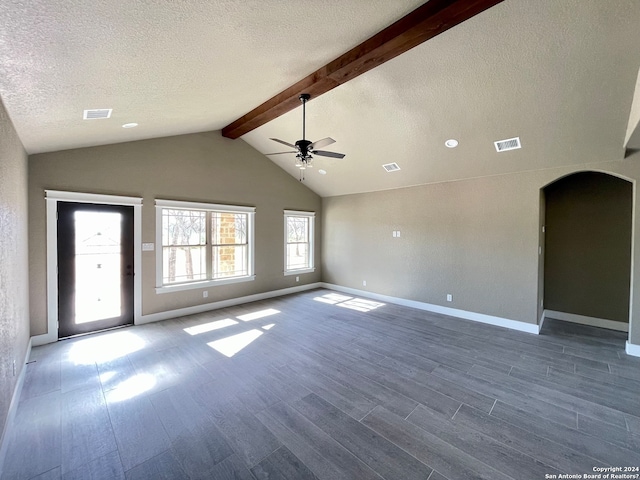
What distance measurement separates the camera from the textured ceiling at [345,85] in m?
1.74

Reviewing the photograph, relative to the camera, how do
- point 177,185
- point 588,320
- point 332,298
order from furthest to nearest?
point 332,298, point 177,185, point 588,320

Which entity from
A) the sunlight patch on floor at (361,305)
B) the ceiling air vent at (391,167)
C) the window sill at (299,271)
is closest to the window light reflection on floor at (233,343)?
the sunlight patch on floor at (361,305)

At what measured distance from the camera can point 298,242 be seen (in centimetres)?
750

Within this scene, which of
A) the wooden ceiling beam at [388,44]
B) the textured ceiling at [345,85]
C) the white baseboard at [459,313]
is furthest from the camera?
the white baseboard at [459,313]

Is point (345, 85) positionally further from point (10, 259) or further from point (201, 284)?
point (201, 284)

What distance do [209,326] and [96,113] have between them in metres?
3.34

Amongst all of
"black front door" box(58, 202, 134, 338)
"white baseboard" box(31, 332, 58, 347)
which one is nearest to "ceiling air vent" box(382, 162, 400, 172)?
"black front door" box(58, 202, 134, 338)

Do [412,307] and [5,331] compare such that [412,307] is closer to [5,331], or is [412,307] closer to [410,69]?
[410,69]

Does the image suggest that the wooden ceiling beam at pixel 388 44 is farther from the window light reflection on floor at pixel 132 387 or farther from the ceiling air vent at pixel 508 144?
the window light reflection on floor at pixel 132 387

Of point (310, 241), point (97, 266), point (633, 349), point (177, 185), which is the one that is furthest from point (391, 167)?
point (97, 266)

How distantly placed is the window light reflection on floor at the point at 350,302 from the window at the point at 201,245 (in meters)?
1.88

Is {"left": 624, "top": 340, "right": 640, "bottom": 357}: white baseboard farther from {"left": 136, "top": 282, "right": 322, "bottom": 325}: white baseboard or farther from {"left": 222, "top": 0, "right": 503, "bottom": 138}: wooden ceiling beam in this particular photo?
{"left": 136, "top": 282, "right": 322, "bottom": 325}: white baseboard

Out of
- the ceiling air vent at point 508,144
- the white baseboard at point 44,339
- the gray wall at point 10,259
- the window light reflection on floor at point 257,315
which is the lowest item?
the window light reflection on floor at point 257,315

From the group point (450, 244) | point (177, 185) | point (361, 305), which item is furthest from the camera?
point (361, 305)
